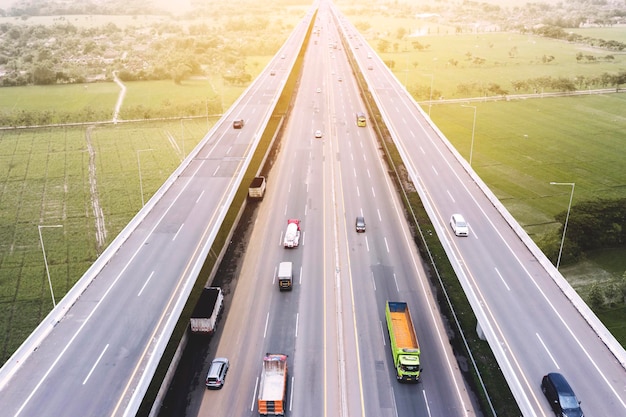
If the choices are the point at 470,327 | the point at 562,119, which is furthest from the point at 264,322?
the point at 562,119

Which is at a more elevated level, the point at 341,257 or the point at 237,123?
the point at 237,123

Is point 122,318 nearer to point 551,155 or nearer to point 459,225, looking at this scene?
point 459,225

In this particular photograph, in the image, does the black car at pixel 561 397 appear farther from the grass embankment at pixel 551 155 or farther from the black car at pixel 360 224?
the black car at pixel 360 224

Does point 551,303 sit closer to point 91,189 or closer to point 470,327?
point 470,327

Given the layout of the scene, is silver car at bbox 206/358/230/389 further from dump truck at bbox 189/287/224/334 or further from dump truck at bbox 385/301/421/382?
dump truck at bbox 385/301/421/382

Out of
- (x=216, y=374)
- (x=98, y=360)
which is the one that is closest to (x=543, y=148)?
(x=216, y=374)

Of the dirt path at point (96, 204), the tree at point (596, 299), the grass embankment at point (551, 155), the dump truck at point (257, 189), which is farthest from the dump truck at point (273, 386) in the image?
the dirt path at point (96, 204)
